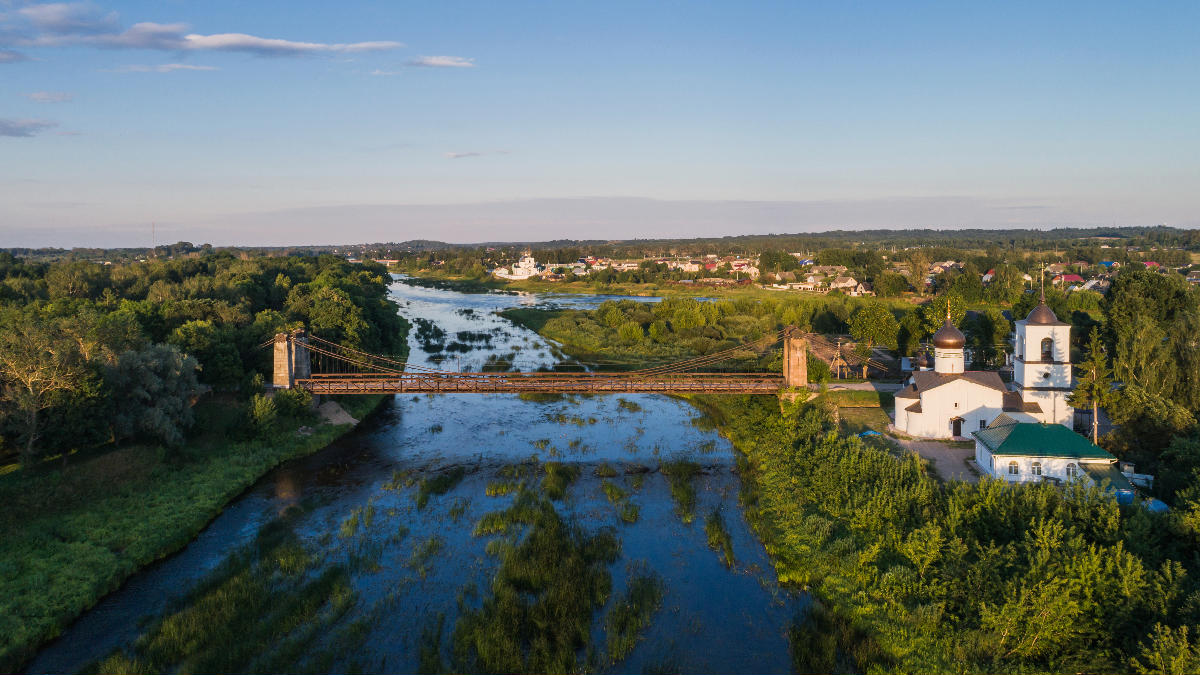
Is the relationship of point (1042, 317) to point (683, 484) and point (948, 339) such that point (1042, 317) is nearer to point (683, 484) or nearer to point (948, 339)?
point (948, 339)

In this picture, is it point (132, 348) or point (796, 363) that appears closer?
point (132, 348)

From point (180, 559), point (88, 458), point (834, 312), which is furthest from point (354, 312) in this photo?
point (834, 312)

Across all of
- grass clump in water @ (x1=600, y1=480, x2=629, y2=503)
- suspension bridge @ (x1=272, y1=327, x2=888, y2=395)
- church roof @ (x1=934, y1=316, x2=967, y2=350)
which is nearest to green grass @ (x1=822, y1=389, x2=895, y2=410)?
suspension bridge @ (x1=272, y1=327, x2=888, y2=395)

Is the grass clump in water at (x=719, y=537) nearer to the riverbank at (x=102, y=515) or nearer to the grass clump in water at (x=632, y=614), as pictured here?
the grass clump in water at (x=632, y=614)

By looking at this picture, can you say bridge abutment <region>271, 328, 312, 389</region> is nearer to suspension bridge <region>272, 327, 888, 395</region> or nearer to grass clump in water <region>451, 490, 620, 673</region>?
suspension bridge <region>272, 327, 888, 395</region>

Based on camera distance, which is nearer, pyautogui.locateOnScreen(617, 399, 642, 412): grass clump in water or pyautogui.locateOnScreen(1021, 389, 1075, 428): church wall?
pyautogui.locateOnScreen(1021, 389, 1075, 428): church wall

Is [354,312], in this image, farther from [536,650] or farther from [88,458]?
[536,650]

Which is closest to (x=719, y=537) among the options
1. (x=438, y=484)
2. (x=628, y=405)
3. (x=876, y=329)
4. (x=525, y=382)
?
(x=438, y=484)
